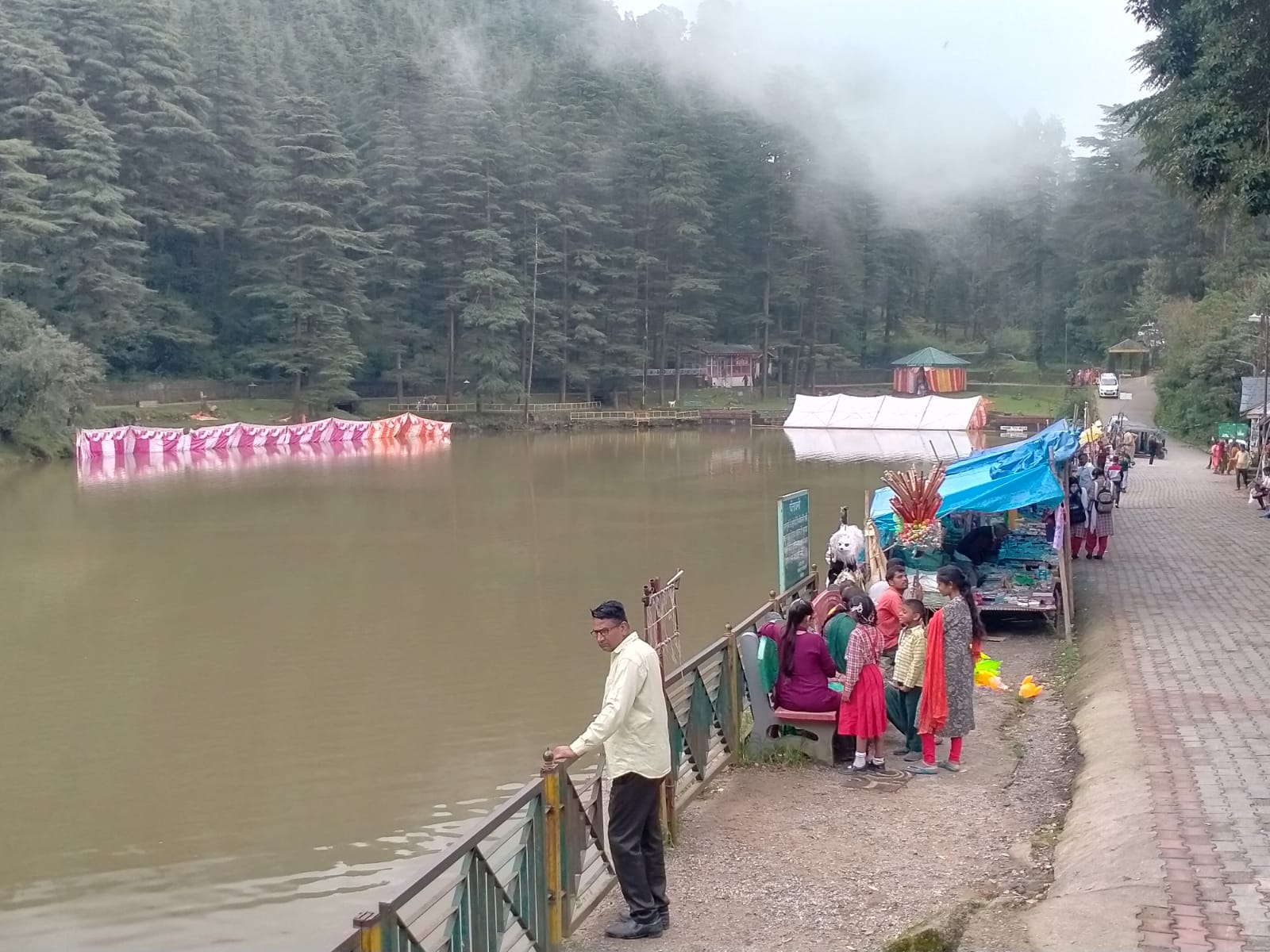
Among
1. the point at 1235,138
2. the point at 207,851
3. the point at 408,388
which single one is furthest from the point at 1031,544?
the point at 408,388

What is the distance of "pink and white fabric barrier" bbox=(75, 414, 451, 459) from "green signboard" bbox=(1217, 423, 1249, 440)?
30933mm

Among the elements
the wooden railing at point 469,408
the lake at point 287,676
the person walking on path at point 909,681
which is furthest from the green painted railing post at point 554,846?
the wooden railing at point 469,408

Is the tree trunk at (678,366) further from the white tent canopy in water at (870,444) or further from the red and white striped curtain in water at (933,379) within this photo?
the red and white striped curtain in water at (933,379)

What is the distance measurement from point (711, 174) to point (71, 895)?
73.3 m

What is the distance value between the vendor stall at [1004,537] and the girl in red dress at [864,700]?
410 cm

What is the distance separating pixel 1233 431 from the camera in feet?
126

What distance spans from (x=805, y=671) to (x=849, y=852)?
161 centimetres

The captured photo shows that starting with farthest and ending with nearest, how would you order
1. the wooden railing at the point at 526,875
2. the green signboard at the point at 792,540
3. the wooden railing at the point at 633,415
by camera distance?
the wooden railing at the point at 633,415
the green signboard at the point at 792,540
the wooden railing at the point at 526,875

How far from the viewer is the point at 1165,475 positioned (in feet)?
108

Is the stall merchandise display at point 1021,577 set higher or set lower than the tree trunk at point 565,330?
lower

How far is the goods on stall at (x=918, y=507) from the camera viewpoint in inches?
515

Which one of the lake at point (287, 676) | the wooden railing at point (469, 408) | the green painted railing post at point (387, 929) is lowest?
the lake at point (287, 676)

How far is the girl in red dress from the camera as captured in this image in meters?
7.98

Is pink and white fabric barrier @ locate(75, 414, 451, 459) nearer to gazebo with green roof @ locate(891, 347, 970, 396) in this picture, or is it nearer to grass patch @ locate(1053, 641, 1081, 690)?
gazebo with green roof @ locate(891, 347, 970, 396)
